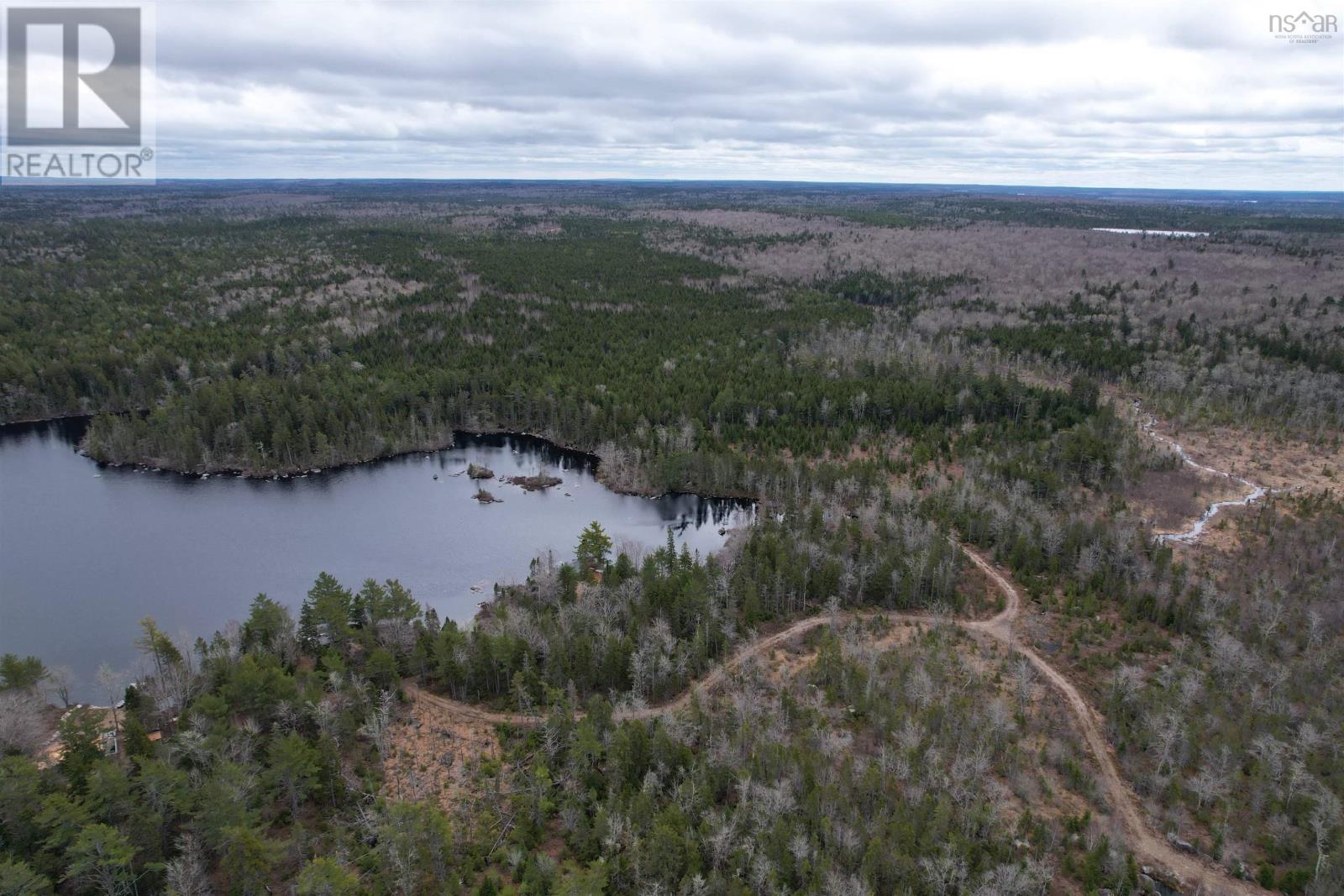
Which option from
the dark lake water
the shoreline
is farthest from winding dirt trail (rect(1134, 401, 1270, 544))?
the dark lake water

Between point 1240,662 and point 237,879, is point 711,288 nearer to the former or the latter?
point 1240,662

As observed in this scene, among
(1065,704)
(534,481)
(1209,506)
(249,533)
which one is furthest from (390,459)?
(1209,506)

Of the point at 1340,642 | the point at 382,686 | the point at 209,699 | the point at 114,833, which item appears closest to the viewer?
the point at 114,833

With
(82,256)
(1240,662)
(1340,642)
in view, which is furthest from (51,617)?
(82,256)

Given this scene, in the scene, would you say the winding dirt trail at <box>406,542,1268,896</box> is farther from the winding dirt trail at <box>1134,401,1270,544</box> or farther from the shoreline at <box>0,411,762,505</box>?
the shoreline at <box>0,411,762,505</box>

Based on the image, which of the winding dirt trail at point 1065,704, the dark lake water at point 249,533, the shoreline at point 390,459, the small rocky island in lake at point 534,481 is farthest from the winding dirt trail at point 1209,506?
the small rocky island in lake at point 534,481

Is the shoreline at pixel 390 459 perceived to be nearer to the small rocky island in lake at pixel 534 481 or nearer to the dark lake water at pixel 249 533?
the dark lake water at pixel 249 533
